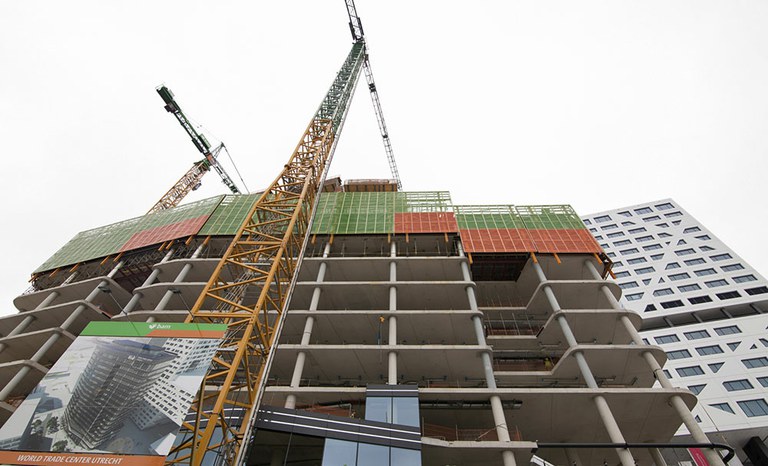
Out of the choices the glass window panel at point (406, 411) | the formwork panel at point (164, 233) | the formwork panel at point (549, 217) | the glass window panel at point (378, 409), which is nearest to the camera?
the glass window panel at point (406, 411)

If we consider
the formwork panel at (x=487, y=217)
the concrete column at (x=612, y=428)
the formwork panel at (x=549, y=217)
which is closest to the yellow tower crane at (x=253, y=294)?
the formwork panel at (x=487, y=217)

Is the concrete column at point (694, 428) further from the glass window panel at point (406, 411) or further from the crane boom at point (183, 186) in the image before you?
the crane boom at point (183, 186)

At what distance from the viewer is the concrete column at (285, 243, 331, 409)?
2612 cm

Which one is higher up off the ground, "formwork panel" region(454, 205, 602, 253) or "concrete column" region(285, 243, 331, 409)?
"formwork panel" region(454, 205, 602, 253)

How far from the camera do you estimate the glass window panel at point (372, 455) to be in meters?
21.5

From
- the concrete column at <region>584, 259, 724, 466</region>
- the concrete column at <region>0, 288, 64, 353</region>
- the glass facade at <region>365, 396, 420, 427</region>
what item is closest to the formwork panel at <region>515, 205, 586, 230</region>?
the concrete column at <region>584, 259, 724, 466</region>

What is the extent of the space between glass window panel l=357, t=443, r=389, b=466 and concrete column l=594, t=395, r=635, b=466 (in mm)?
12655

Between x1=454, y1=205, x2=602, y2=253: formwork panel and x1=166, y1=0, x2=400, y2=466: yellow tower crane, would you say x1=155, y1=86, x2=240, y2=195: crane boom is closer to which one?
x1=166, y1=0, x2=400, y2=466: yellow tower crane

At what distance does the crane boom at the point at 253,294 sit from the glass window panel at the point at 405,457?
7444mm

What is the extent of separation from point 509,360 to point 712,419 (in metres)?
39.7

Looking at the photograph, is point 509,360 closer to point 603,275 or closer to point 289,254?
point 603,275

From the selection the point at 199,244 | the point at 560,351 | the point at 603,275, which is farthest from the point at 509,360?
the point at 199,244

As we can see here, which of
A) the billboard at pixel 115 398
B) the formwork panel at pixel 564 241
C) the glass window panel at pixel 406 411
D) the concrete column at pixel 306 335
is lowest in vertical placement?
the billboard at pixel 115 398

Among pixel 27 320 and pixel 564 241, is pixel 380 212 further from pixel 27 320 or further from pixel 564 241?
pixel 27 320
